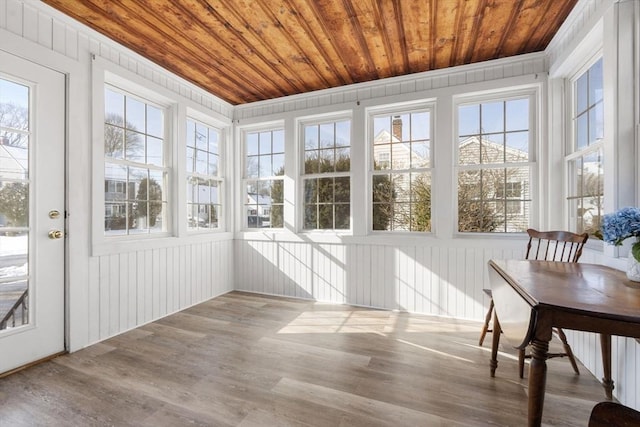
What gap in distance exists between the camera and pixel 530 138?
2.83 meters

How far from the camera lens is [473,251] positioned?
291 cm

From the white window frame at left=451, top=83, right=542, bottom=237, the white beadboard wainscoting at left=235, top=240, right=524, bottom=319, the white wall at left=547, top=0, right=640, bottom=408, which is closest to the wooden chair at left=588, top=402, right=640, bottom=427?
the white wall at left=547, top=0, right=640, bottom=408

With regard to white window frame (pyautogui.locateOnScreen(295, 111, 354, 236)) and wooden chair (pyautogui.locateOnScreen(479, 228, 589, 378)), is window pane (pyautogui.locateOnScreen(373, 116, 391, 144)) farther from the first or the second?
wooden chair (pyautogui.locateOnScreen(479, 228, 589, 378))

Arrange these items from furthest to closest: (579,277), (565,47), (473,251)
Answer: (473,251)
(565,47)
(579,277)

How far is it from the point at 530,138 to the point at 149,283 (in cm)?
392

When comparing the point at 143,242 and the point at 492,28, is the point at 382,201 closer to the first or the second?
the point at 492,28

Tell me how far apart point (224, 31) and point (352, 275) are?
2.65 m

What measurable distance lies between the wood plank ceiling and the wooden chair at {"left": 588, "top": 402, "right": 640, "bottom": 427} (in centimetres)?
234

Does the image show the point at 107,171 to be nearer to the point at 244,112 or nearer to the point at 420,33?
the point at 244,112

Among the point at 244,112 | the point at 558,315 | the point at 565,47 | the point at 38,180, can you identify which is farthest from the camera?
the point at 244,112

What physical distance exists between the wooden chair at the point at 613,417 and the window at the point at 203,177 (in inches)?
138

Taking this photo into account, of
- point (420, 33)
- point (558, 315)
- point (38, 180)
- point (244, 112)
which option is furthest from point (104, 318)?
point (420, 33)

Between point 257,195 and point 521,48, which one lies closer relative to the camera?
point 521,48

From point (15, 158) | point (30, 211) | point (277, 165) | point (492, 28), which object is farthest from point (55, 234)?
point (492, 28)
